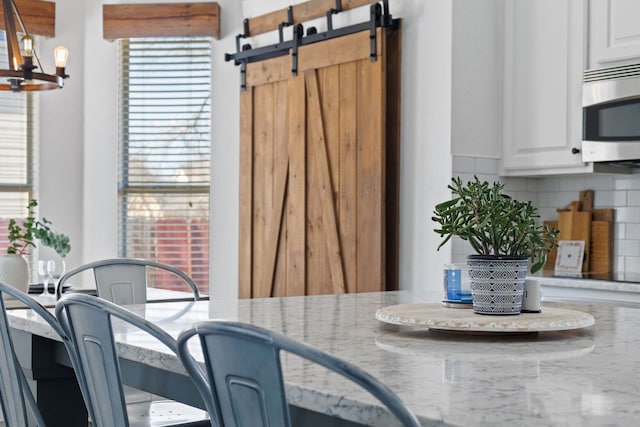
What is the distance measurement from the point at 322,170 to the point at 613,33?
1.69 meters

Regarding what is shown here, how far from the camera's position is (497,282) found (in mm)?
1935

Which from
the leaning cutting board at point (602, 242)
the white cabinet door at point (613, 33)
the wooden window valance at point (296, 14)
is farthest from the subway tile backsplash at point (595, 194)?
the wooden window valance at point (296, 14)

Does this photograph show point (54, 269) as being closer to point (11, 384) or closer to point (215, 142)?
point (215, 142)

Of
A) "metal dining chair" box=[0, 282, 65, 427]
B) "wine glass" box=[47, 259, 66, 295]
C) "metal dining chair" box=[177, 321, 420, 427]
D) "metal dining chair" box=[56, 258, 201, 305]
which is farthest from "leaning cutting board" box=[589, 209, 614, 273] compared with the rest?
"metal dining chair" box=[177, 321, 420, 427]

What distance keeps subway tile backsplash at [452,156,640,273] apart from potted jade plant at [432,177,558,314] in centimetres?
235

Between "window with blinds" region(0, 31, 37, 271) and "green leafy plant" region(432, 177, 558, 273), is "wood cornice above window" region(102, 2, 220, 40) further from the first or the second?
"green leafy plant" region(432, 177, 558, 273)

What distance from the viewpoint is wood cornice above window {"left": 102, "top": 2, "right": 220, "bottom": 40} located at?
19.2 ft

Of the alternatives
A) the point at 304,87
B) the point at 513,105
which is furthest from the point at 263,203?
the point at 513,105

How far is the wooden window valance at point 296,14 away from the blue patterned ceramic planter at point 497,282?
2.98m

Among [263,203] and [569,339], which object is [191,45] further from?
[569,339]

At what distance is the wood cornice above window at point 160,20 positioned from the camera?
584cm

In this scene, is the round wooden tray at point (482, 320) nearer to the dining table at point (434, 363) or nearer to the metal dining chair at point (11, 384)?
the dining table at point (434, 363)

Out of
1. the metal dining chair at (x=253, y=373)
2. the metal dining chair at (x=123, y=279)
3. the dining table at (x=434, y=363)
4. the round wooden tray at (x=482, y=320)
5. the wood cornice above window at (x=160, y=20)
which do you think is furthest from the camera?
the wood cornice above window at (x=160, y=20)

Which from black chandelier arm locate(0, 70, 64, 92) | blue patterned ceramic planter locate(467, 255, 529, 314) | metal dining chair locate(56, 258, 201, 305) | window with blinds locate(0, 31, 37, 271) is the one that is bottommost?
metal dining chair locate(56, 258, 201, 305)
